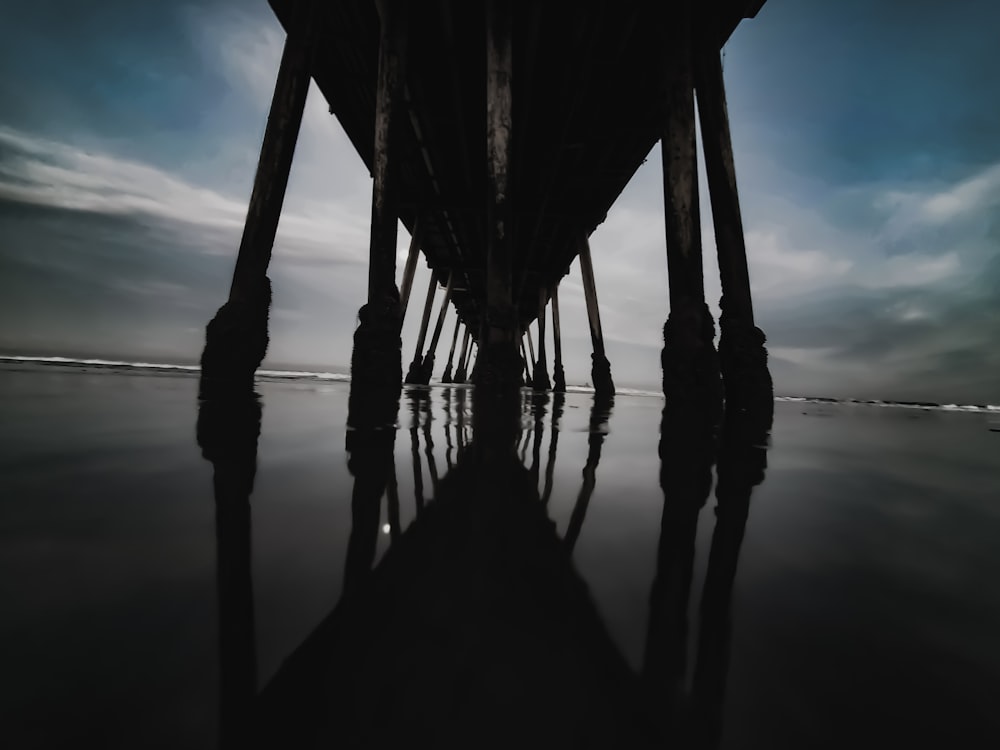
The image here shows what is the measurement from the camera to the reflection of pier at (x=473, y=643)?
0.27 metres

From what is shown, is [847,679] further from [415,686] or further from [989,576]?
[989,576]

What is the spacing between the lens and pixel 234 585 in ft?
1.38

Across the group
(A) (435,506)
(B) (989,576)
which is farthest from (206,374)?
(B) (989,576)

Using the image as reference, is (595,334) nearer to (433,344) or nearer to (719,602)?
(433,344)

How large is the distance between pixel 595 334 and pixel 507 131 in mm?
6133

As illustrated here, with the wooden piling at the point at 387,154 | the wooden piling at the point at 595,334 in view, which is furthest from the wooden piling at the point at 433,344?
the wooden piling at the point at 387,154

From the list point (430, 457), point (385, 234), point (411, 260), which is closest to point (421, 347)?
point (411, 260)

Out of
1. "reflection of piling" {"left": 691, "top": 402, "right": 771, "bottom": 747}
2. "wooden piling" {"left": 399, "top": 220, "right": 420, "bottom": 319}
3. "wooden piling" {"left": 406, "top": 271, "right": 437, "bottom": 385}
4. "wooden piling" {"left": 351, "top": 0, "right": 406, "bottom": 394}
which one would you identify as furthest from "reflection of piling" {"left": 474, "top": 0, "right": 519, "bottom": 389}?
"wooden piling" {"left": 406, "top": 271, "right": 437, "bottom": 385}

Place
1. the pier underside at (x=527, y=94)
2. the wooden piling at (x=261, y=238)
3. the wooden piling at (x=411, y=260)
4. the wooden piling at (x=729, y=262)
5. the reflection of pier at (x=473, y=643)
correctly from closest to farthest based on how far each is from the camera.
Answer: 1. the reflection of pier at (x=473, y=643)
2. the wooden piling at (x=261, y=238)
3. the wooden piling at (x=729, y=262)
4. the pier underside at (x=527, y=94)
5. the wooden piling at (x=411, y=260)

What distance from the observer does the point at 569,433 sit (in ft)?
5.68

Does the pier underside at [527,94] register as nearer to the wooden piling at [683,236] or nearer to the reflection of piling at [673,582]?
the wooden piling at [683,236]

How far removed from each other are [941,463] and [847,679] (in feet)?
6.79

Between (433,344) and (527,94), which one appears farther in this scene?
(433,344)

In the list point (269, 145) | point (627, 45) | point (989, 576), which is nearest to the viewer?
point (989, 576)
